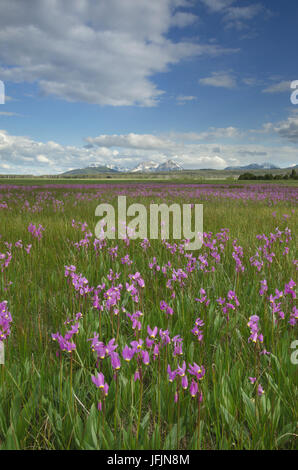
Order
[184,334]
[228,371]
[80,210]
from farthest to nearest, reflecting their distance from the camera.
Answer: [80,210] < [184,334] < [228,371]

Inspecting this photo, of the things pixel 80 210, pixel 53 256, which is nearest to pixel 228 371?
pixel 53 256

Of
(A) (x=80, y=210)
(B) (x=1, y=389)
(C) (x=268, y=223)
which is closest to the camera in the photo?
(B) (x=1, y=389)

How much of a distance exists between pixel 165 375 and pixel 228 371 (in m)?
0.43

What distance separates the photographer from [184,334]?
2.29 meters

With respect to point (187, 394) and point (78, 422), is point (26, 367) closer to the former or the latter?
point (78, 422)

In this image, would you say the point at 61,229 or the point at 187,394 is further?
the point at 61,229

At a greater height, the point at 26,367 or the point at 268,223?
the point at 268,223

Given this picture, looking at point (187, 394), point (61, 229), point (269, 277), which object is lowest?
point (187, 394)

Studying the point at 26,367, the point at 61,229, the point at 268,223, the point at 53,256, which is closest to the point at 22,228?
the point at 61,229

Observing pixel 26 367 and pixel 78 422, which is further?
pixel 26 367

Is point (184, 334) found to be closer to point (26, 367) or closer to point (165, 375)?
point (165, 375)

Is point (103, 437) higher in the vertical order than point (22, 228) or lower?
lower

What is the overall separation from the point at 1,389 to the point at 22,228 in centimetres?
527

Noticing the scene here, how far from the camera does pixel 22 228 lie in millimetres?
6328
